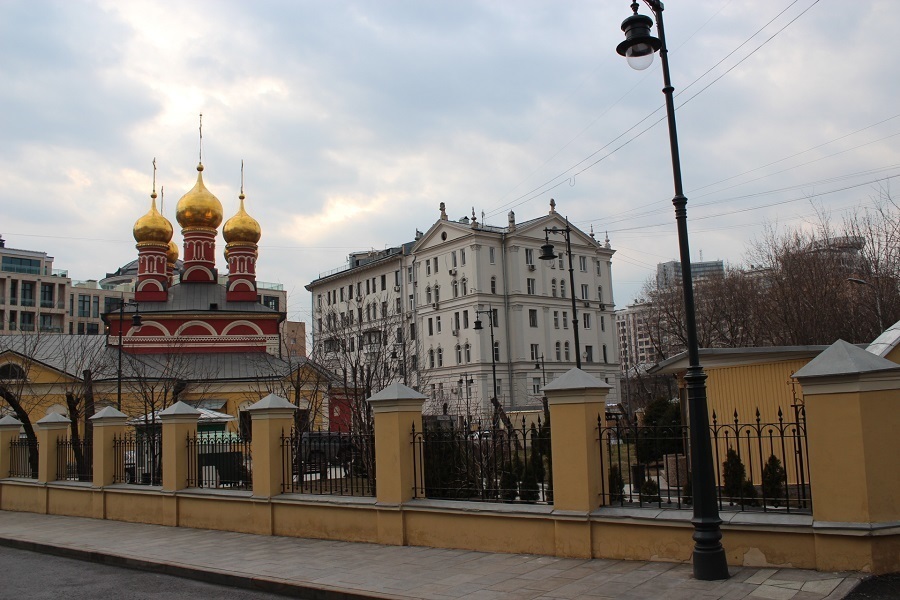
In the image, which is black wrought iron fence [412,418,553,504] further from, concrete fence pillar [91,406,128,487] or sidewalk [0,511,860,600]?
concrete fence pillar [91,406,128,487]

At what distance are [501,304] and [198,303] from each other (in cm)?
2421

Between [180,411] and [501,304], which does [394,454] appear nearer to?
[180,411]

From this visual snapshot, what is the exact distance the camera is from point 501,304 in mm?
62375

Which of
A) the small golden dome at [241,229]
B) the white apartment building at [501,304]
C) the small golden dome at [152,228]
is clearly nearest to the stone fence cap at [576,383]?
the small golden dome at [241,229]

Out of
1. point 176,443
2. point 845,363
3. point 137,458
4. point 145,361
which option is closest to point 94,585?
point 176,443

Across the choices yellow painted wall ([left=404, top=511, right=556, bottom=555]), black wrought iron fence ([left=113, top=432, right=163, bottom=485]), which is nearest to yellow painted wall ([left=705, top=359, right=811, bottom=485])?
yellow painted wall ([left=404, top=511, right=556, bottom=555])

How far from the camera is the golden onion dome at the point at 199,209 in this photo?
162 feet

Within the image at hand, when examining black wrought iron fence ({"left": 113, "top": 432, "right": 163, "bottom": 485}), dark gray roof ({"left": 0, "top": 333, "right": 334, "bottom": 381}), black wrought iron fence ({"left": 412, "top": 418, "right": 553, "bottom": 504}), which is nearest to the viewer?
black wrought iron fence ({"left": 412, "top": 418, "right": 553, "bottom": 504})

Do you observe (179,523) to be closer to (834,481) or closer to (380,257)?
(834,481)

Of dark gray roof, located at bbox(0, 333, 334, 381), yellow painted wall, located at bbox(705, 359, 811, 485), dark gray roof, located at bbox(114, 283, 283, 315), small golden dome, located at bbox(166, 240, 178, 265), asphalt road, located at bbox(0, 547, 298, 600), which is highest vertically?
small golden dome, located at bbox(166, 240, 178, 265)

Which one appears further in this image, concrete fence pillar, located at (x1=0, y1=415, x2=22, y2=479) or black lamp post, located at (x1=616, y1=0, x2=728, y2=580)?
concrete fence pillar, located at (x1=0, y1=415, x2=22, y2=479)

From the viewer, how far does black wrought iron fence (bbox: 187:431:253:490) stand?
14.6m

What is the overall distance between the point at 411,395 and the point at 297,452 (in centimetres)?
334

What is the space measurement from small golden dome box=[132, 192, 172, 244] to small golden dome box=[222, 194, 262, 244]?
3.65m
